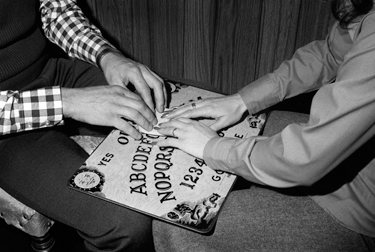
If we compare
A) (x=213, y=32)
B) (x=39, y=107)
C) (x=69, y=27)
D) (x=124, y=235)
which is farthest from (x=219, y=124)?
(x=213, y=32)

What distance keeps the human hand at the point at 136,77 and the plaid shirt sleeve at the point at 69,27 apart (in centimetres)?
12

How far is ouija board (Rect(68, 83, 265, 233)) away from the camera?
2.47 feet

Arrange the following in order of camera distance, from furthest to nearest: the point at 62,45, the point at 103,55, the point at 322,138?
1. the point at 62,45
2. the point at 103,55
3. the point at 322,138

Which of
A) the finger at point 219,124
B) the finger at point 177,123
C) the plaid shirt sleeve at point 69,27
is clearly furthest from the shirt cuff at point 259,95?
the plaid shirt sleeve at point 69,27

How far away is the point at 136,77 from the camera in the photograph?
3.63 ft

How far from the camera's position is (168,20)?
1930 mm

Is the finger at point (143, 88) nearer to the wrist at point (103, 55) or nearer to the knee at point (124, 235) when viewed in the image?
the wrist at point (103, 55)

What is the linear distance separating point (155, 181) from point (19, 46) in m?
0.66

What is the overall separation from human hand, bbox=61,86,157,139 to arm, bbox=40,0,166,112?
0.07 m

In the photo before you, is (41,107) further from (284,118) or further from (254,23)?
(254,23)

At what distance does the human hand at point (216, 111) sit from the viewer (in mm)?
1003

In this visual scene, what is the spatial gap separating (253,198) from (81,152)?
494mm

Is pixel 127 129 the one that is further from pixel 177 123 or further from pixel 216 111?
pixel 216 111

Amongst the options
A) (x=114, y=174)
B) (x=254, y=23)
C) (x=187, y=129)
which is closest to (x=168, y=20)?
(x=254, y=23)
